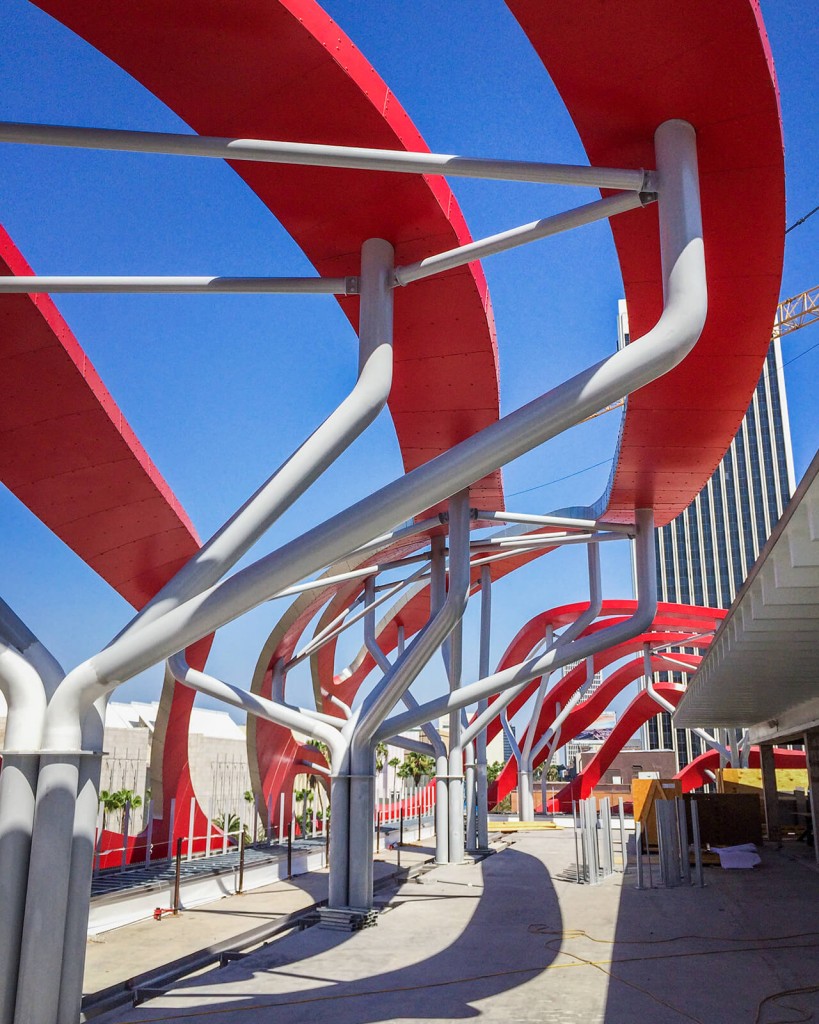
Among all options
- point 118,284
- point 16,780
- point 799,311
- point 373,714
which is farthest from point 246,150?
point 799,311

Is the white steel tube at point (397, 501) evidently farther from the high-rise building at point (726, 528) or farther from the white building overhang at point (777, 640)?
the high-rise building at point (726, 528)

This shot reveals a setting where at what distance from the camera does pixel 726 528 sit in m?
141

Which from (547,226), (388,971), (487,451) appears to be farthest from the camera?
(388,971)

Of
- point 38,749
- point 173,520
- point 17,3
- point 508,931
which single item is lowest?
point 508,931

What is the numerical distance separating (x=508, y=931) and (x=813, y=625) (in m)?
6.10

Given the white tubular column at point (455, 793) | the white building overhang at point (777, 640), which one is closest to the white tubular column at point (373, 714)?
the white building overhang at point (777, 640)

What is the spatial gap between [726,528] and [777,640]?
441ft

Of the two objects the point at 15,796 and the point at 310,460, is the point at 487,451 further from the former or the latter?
the point at 15,796

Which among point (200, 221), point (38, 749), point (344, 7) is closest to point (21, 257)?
point (200, 221)

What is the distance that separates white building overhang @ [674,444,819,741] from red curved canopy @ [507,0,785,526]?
8.71ft

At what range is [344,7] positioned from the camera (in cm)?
828

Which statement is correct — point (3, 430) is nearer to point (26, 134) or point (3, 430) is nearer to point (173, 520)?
point (173, 520)

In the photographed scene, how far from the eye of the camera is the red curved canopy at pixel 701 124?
686 centimetres

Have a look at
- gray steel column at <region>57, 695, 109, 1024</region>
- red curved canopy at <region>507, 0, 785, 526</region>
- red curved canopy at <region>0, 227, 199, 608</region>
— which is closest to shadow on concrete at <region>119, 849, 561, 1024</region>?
gray steel column at <region>57, 695, 109, 1024</region>
